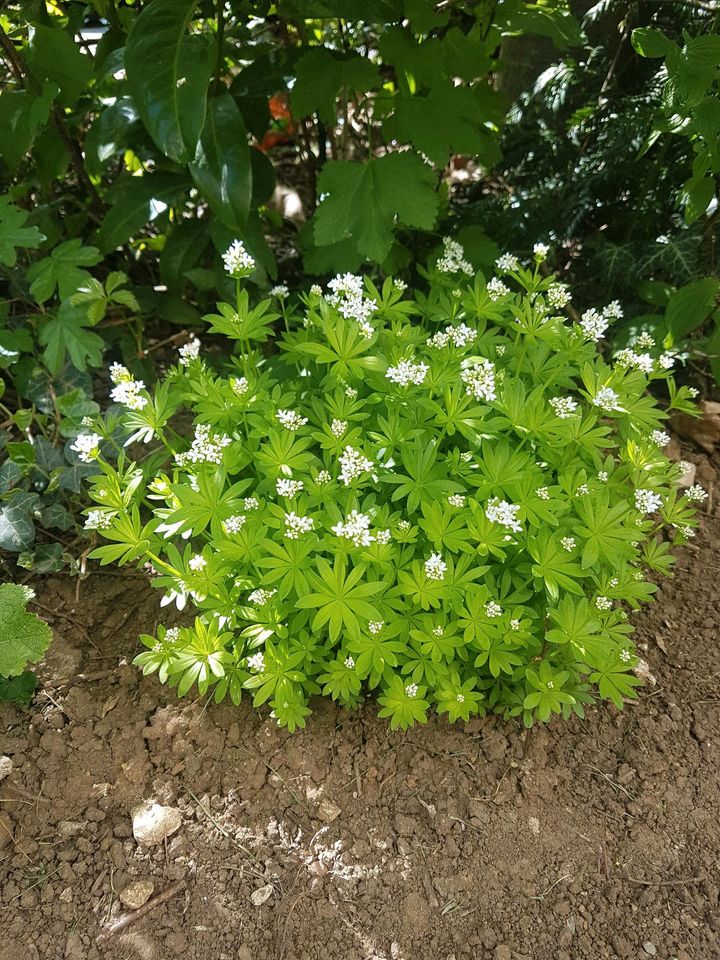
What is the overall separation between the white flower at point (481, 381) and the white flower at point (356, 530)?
1.25ft

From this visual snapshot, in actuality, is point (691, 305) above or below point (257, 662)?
above

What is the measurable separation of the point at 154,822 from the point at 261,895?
297mm

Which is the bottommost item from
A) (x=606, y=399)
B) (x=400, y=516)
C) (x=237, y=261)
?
(x=400, y=516)

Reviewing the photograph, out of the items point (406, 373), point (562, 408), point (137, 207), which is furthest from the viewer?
point (137, 207)

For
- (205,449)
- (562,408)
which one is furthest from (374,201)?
(205,449)

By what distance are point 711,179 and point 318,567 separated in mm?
1648

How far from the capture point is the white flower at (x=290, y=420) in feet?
5.33

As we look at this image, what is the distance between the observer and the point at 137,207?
2.39 m

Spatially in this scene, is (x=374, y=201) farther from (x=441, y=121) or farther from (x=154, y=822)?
(x=154, y=822)

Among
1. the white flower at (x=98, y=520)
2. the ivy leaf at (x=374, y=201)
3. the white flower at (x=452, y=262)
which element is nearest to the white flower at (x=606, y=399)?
the white flower at (x=452, y=262)

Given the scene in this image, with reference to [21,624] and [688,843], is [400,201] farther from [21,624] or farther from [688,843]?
[688,843]

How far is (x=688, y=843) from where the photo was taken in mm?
1742

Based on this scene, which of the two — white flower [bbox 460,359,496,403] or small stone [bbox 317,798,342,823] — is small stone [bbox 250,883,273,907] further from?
white flower [bbox 460,359,496,403]

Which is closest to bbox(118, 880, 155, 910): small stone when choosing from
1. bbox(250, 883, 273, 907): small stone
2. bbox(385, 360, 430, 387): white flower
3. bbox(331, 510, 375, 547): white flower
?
bbox(250, 883, 273, 907): small stone
